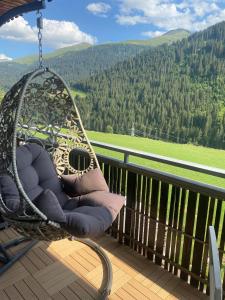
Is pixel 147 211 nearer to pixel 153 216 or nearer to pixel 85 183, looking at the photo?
pixel 153 216

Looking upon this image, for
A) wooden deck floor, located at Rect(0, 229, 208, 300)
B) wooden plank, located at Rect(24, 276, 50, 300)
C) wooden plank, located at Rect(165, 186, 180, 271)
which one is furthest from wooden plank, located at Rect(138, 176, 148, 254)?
wooden plank, located at Rect(24, 276, 50, 300)

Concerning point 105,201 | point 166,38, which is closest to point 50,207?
point 105,201

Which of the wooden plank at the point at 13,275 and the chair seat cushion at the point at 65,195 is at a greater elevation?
the chair seat cushion at the point at 65,195

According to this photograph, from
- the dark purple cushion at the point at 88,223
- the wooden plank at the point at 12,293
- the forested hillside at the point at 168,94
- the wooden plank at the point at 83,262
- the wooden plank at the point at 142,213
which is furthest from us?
the forested hillside at the point at 168,94

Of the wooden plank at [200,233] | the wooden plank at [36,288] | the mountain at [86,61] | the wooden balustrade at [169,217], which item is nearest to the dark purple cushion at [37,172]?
the wooden balustrade at [169,217]

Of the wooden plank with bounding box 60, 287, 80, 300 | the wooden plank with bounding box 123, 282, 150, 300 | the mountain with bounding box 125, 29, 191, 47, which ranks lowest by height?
the wooden plank with bounding box 123, 282, 150, 300

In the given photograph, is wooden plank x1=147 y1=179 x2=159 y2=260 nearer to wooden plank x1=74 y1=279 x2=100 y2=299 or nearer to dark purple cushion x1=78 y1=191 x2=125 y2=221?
dark purple cushion x1=78 y1=191 x2=125 y2=221

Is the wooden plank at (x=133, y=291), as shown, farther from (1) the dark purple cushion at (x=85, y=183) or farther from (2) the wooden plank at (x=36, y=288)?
(1) the dark purple cushion at (x=85, y=183)

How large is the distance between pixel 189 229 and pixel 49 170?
4.42 feet

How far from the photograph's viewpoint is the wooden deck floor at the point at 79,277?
1954 millimetres

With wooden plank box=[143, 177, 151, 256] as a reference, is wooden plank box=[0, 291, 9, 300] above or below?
below

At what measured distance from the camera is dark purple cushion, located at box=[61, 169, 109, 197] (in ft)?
7.93

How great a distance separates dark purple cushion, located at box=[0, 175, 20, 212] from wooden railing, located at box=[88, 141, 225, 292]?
946 millimetres

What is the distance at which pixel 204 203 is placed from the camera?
1.94 meters
